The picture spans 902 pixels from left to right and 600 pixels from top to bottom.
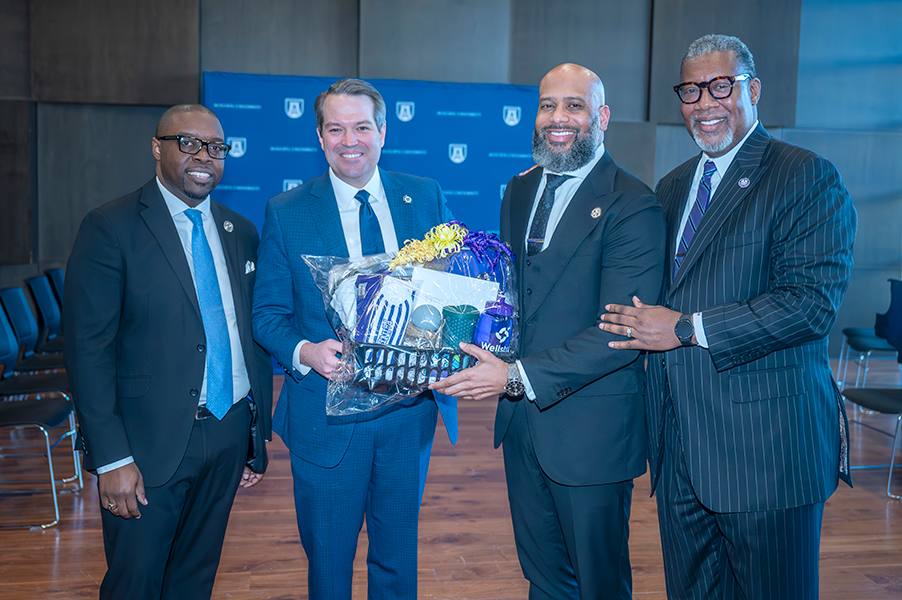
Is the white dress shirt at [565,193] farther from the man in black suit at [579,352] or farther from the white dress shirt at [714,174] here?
the white dress shirt at [714,174]

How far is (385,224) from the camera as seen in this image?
228 cm

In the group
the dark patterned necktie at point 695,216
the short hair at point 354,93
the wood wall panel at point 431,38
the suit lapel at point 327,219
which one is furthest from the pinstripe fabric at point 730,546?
the wood wall panel at point 431,38

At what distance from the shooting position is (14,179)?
714cm

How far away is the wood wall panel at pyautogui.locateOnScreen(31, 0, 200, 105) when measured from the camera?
23.3ft

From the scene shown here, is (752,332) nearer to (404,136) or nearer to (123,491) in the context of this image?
(123,491)

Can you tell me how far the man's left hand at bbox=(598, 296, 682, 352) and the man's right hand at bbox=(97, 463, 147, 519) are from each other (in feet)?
4.87

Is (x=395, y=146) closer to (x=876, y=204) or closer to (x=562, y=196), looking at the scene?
(x=562, y=196)

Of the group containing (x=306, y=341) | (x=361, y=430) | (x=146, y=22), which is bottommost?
(x=361, y=430)

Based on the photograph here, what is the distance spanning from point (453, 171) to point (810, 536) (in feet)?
18.4

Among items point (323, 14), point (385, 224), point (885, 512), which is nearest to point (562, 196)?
point (385, 224)

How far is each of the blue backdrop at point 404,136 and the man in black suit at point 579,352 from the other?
492 centimetres

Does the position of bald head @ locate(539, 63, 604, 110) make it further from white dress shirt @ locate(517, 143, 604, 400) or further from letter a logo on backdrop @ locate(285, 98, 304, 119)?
letter a logo on backdrop @ locate(285, 98, 304, 119)

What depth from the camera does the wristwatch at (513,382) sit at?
1.96 m

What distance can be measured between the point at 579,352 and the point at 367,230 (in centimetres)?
83
